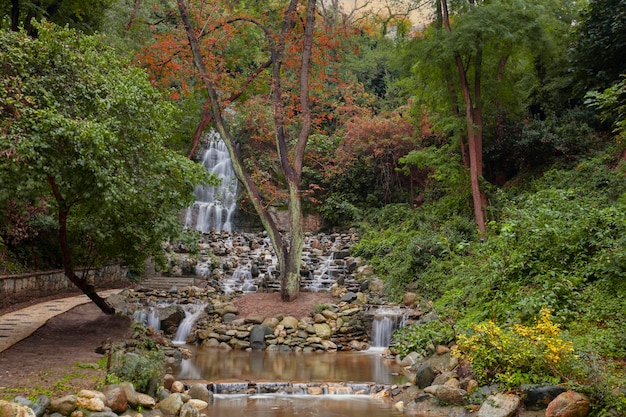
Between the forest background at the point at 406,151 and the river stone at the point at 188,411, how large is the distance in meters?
3.15

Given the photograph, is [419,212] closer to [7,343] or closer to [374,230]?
[374,230]

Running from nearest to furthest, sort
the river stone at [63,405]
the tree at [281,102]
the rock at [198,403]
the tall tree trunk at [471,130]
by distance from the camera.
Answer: the river stone at [63,405] < the rock at [198,403] < the tall tree trunk at [471,130] < the tree at [281,102]

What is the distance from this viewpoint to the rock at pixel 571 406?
580 centimetres

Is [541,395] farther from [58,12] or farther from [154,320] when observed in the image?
[58,12]

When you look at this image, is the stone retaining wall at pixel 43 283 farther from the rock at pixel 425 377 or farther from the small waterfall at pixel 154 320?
the rock at pixel 425 377

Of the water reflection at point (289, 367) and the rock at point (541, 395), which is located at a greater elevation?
the rock at point (541, 395)

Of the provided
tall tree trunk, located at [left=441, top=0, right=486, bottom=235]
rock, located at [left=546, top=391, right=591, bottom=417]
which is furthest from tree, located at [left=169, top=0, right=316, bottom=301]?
rock, located at [left=546, top=391, right=591, bottom=417]

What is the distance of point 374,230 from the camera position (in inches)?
778

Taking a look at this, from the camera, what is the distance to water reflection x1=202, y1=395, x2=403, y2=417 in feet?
24.1

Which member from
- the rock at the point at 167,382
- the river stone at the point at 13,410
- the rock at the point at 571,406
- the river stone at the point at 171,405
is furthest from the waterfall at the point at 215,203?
the rock at the point at 571,406

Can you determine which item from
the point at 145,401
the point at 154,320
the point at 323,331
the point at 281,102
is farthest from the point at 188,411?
the point at 281,102

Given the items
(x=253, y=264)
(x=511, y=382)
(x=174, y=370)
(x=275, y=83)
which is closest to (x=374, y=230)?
(x=253, y=264)

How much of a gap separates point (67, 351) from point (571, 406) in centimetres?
748

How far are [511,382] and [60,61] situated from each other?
26.3ft
